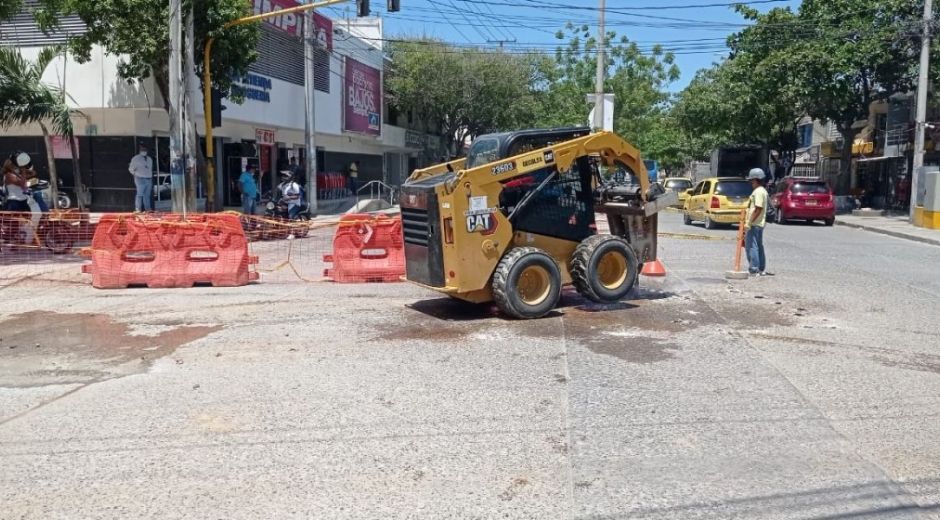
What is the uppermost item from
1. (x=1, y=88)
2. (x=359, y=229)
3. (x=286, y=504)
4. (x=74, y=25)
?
(x=74, y=25)

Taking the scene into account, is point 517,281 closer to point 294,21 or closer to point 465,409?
point 465,409

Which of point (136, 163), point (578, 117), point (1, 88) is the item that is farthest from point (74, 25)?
point (578, 117)

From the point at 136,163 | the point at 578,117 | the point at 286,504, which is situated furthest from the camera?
the point at 578,117

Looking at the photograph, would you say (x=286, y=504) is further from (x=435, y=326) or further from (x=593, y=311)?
(x=593, y=311)

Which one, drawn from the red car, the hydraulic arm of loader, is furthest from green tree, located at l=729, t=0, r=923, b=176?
the hydraulic arm of loader

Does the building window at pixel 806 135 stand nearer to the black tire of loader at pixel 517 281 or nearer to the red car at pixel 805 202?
the red car at pixel 805 202

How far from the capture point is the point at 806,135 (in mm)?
55531

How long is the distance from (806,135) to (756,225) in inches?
1815

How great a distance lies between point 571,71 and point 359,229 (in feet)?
136

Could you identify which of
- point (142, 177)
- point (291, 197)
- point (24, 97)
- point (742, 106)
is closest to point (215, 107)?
point (291, 197)

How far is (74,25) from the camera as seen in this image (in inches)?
847

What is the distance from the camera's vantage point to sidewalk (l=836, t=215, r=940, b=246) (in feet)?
75.7

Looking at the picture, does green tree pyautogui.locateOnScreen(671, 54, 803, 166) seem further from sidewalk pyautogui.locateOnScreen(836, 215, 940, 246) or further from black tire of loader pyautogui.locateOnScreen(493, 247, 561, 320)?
black tire of loader pyautogui.locateOnScreen(493, 247, 561, 320)

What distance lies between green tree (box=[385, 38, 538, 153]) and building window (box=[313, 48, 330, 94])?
27.2ft
